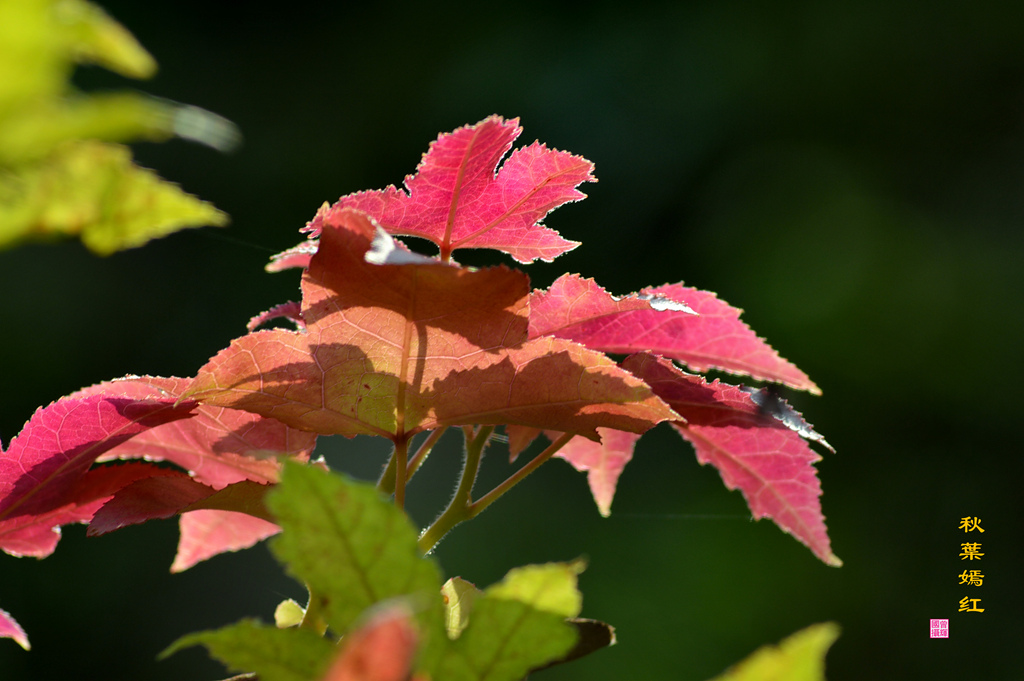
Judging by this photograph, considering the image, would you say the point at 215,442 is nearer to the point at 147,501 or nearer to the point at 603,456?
the point at 147,501

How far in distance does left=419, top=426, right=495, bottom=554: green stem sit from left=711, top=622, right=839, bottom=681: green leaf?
19 cm

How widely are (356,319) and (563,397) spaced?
0.24ft

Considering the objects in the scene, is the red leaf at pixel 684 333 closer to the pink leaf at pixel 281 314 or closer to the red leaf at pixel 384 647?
the pink leaf at pixel 281 314

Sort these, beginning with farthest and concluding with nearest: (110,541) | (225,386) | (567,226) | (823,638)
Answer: (567,226)
(110,541)
(225,386)
(823,638)

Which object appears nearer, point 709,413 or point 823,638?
point 823,638

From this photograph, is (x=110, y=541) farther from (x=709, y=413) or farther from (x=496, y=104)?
(x=709, y=413)

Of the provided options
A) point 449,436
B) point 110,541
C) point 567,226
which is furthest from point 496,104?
point 110,541

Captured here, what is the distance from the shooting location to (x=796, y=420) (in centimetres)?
31

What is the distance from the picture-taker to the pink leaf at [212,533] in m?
0.40

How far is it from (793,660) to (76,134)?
0.15 meters

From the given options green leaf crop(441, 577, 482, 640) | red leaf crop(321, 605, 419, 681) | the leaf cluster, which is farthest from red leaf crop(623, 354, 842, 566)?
red leaf crop(321, 605, 419, 681)

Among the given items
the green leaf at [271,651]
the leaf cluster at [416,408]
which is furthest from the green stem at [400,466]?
the green leaf at [271,651]

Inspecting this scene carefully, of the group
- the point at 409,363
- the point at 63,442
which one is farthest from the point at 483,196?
the point at 63,442

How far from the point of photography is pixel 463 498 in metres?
0.36
